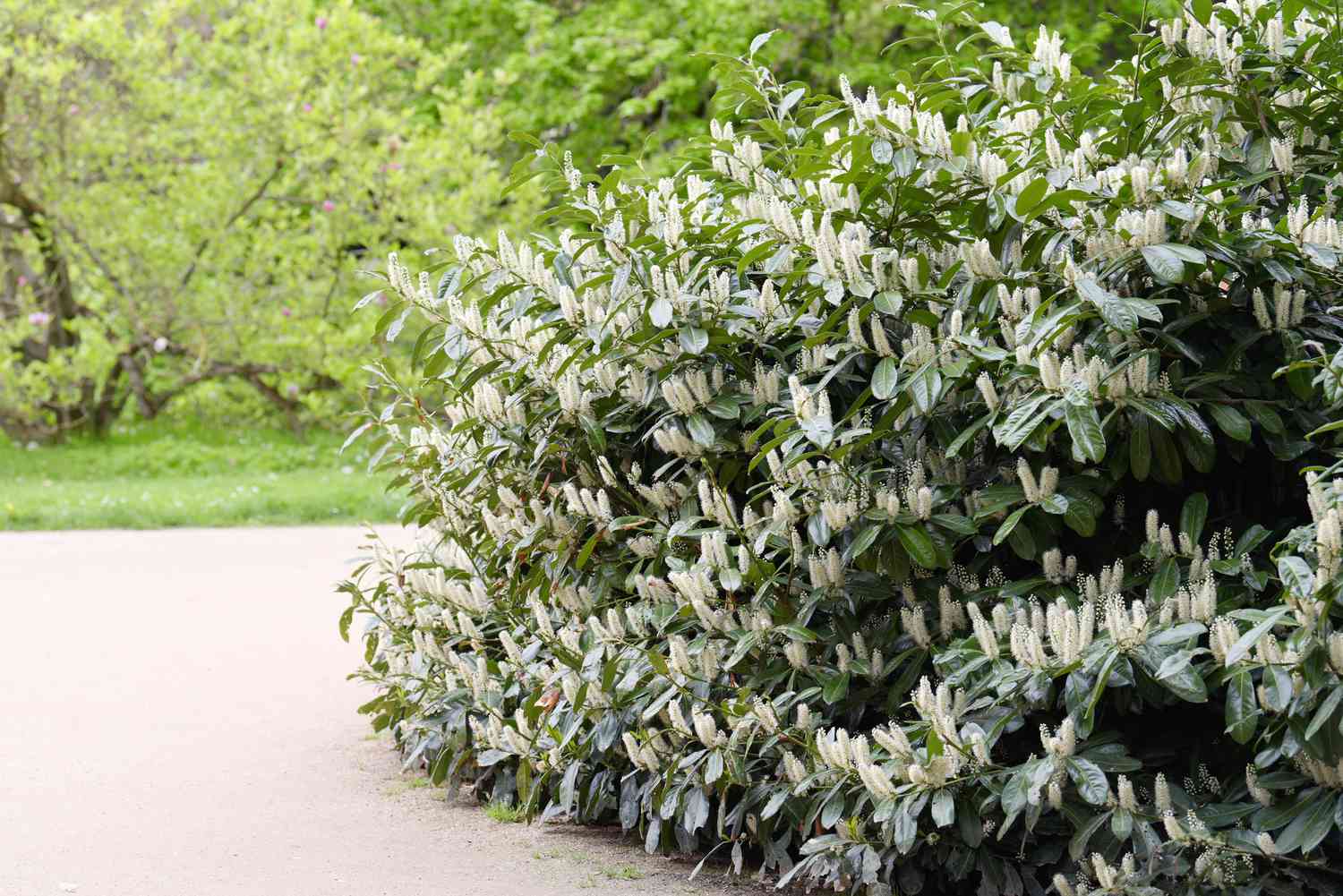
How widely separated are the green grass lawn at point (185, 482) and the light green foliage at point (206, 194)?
601 mm

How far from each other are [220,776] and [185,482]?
26.8 ft

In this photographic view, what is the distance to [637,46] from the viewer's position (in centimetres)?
1611

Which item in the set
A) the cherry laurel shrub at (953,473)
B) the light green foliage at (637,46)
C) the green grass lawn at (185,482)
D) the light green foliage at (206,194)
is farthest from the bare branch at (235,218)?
the cherry laurel shrub at (953,473)

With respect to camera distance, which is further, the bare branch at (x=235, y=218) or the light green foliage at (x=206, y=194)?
the bare branch at (x=235, y=218)

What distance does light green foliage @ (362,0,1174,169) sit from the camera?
15.8 metres

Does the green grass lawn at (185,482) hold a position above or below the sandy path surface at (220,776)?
below

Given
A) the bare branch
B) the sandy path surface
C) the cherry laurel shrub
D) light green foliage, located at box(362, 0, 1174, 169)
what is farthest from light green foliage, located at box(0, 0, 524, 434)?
the cherry laurel shrub

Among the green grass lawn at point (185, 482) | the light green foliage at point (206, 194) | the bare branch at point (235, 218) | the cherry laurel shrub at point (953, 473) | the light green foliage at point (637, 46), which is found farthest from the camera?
the light green foliage at point (637, 46)

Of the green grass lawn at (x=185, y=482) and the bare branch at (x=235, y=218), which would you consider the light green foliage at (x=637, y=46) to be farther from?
the green grass lawn at (x=185, y=482)

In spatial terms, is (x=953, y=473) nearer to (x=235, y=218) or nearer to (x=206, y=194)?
(x=206, y=194)

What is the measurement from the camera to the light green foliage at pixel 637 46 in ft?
52.0

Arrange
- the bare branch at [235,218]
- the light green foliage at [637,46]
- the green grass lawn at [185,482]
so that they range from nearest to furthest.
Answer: the green grass lawn at [185,482] < the bare branch at [235,218] < the light green foliage at [637,46]

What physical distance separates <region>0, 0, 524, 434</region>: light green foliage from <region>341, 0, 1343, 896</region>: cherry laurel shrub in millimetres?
9584

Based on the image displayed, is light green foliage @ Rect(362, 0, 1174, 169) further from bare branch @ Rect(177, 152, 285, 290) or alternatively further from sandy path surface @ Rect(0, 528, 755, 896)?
sandy path surface @ Rect(0, 528, 755, 896)
